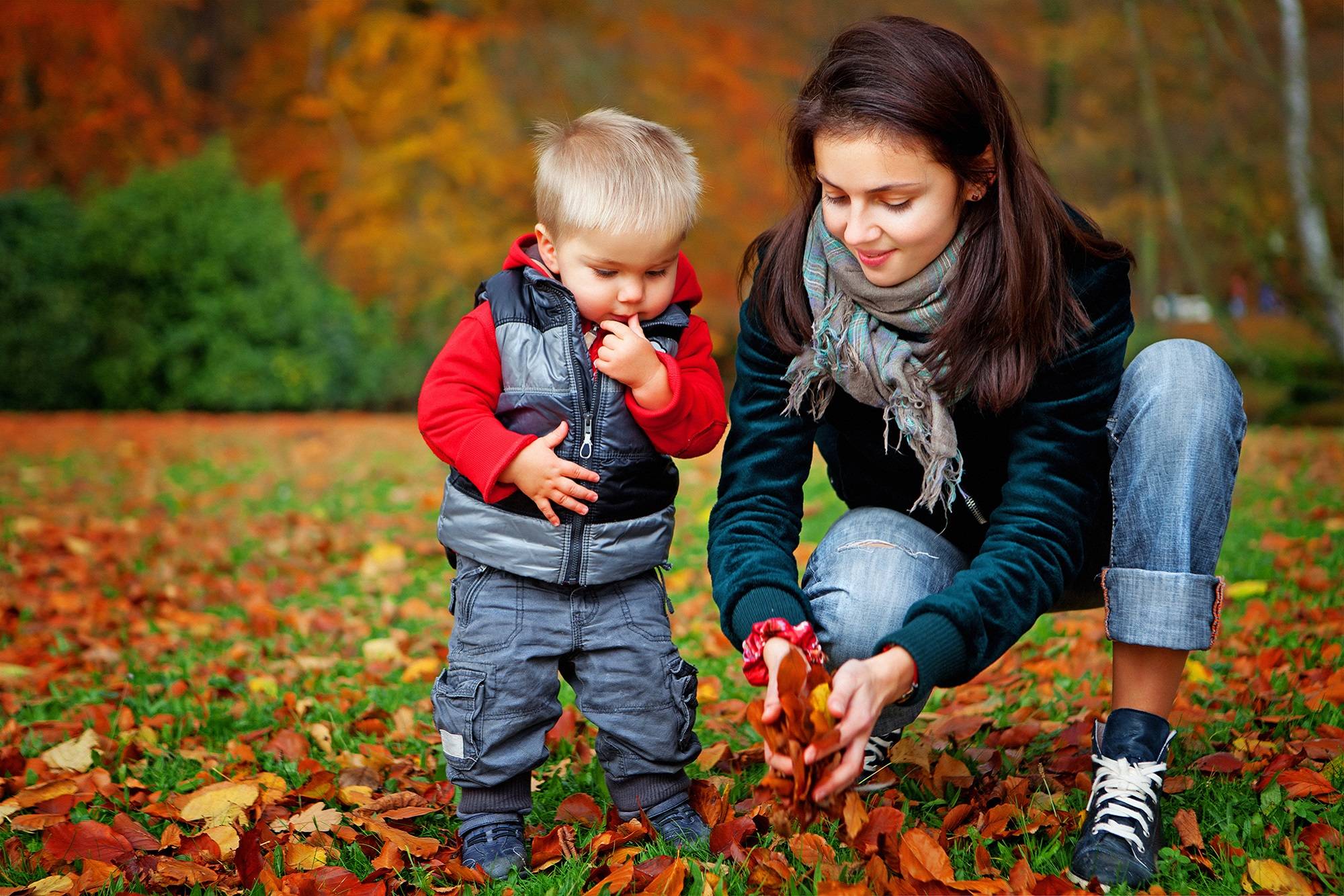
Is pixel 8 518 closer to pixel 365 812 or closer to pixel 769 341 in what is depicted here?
pixel 365 812

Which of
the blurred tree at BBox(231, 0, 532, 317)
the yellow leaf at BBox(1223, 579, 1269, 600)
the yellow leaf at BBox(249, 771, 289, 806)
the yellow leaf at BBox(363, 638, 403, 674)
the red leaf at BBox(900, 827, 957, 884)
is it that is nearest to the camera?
the red leaf at BBox(900, 827, 957, 884)

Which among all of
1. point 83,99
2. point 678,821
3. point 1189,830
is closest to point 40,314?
point 83,99

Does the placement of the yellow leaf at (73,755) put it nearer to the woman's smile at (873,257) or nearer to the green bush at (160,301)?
the woman's smile at (873,257)

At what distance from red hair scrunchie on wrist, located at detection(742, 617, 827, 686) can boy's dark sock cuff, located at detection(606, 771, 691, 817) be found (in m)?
0.45

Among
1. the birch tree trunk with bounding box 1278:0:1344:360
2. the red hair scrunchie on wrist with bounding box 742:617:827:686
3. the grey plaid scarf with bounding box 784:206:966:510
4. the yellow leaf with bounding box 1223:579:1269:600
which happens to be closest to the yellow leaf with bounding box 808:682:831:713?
the red hair scrunchie on wrist with bounding box 742:617:827:686

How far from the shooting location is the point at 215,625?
396 centimetres

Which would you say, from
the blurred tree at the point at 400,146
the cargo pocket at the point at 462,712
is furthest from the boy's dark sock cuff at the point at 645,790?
the blurred tree at the point at 400,146

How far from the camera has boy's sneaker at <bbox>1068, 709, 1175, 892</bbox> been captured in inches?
72.3

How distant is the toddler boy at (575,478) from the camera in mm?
2088

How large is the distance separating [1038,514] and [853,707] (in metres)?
0.53

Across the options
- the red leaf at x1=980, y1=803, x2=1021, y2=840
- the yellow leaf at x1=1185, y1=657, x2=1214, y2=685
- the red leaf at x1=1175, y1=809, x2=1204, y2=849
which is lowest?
the yellow leaf at x1=1185, y1=657, x2=1214, y2=685

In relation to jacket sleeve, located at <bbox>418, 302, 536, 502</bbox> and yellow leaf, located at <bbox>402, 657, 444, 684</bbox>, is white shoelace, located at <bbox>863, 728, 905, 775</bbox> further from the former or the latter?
yellow leaf, located at <bbox>402, 657, 444, 684</bbox>

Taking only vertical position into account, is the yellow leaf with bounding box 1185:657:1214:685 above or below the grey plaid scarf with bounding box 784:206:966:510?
below

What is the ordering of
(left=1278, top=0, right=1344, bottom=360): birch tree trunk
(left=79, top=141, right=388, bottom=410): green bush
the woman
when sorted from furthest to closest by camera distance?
(left=79, top=141, right=388, bottom=410): green bush < (left=1278, top=0, right=1344, bottom=360): birch tree trunk < the woman
